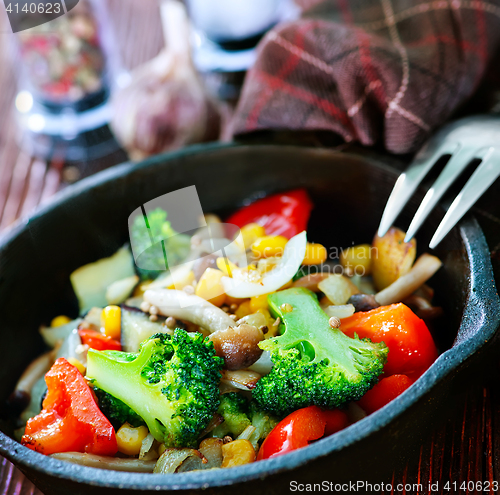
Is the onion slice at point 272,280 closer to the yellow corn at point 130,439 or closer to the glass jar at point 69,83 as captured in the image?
the yellow corn at point 130,439

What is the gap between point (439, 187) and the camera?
4.16 ft

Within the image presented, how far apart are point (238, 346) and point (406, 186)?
626mm

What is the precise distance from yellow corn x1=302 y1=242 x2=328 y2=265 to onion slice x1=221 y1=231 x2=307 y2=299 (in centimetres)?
2

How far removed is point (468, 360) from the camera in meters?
0.91

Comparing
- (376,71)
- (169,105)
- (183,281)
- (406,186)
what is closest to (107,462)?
(183,281)

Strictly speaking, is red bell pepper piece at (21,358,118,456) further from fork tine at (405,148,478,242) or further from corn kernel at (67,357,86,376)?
fork tine at (405,148,478,242)

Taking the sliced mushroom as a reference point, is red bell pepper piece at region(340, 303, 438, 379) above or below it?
below

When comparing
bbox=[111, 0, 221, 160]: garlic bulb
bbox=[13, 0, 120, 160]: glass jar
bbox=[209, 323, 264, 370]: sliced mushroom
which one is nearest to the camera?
bbox=[209, 323, 264, 370]: sliced mushroom

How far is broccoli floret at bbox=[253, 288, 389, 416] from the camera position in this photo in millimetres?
953

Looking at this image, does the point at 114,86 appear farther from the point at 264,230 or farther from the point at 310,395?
the point at 310,395

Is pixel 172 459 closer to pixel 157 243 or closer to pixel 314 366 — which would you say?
pixel 314 366

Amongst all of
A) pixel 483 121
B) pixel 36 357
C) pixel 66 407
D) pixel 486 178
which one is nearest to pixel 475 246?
pixel 486 178

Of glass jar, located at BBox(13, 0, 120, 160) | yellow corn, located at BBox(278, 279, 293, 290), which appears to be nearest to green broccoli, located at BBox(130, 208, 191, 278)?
yellow corn, located at BBox(278, 279, 293, 290)

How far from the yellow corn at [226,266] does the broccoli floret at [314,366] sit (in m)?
0.18
